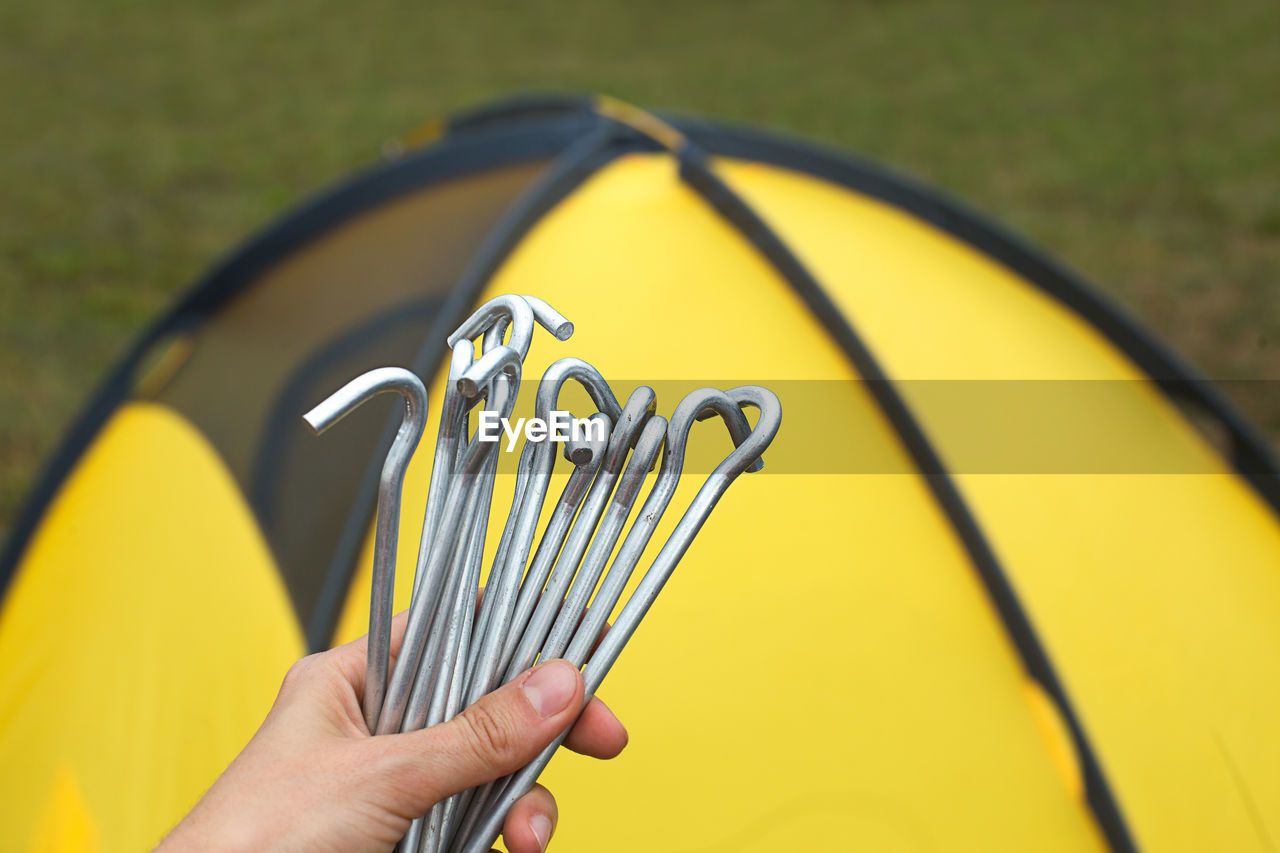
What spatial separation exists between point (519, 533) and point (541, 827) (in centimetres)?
17

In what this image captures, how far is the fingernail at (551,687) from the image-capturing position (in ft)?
1.63

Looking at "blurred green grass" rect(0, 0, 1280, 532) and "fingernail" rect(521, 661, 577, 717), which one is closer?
"fingernail" rect(521, 661, 577, 717)

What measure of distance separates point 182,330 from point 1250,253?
3156 mm

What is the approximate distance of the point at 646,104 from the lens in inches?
205

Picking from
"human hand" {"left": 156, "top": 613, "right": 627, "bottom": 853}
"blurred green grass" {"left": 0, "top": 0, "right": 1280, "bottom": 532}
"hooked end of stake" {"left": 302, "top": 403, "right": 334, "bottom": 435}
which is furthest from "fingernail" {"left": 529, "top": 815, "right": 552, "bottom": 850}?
"blurred green grass" {"left": 0, "top": 0, "right": 1280, "bottom": 532}

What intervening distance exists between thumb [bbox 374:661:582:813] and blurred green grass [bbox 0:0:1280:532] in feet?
7.06

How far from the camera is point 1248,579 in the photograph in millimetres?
1106

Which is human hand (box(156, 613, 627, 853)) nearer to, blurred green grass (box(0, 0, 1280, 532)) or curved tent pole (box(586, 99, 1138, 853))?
curved tent pole (box(586, 99, 1138, 853))

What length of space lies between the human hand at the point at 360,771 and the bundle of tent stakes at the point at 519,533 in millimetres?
18

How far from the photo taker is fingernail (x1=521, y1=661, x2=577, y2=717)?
0.50 metres

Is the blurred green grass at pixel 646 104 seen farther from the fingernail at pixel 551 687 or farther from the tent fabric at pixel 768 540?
the fingernail at pixel 551 687

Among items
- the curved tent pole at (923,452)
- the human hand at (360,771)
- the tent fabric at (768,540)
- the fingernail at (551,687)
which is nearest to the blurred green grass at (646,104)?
the tent fabric at (768,540)

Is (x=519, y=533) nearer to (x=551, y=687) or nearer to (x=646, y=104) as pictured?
(x=551, y=687)

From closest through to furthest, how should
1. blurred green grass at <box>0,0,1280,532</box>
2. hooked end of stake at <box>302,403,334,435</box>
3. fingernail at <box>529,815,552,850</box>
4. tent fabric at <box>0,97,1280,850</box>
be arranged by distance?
hooked end of stake at <box>302,403,334,435</box>, fingernail at <box>529,815,552,850</box>, tent fabric at <box>0,97,1280,850</box>, blurred green grass at <box>0,0,1280,532</box>
